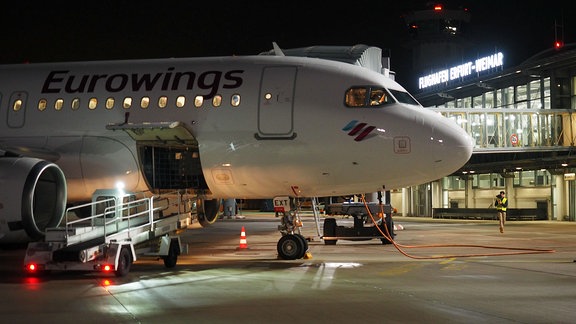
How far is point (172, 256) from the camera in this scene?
53.9ft

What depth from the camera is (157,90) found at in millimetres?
17422

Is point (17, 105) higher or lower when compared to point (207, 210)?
higher

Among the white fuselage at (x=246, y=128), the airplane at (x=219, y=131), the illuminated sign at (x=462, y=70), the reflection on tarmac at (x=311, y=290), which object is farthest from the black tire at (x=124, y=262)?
the illuminated sign at (x=462, y=70)

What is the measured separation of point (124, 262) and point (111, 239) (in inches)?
20.5

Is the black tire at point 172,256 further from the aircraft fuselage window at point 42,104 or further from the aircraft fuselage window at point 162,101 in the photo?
the aircraft fuselage window at point 42,104

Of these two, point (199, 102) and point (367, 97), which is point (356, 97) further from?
point (199, 102)

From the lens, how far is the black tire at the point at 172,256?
16.3 m

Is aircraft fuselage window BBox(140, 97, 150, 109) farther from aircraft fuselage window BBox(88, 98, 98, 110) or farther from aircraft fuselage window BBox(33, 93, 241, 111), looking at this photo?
aircraft fuselage window BBox(88, 98, 98, 110)

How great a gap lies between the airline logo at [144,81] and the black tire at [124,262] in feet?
13.6

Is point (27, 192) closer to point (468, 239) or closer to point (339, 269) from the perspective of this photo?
point (339, 269)

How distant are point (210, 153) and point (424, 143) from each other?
4.75 m

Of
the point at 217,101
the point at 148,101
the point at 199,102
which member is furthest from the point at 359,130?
the point at 148,101

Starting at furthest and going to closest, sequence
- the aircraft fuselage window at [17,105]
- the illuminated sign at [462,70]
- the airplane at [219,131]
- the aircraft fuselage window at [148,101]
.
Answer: the illuminated sign at [462,70], the aircraft fuselage window at [17,105], the aircraft fuselage window at [148,101], the airplane at [219,131]

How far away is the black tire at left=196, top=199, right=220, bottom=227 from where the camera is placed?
18828mm
